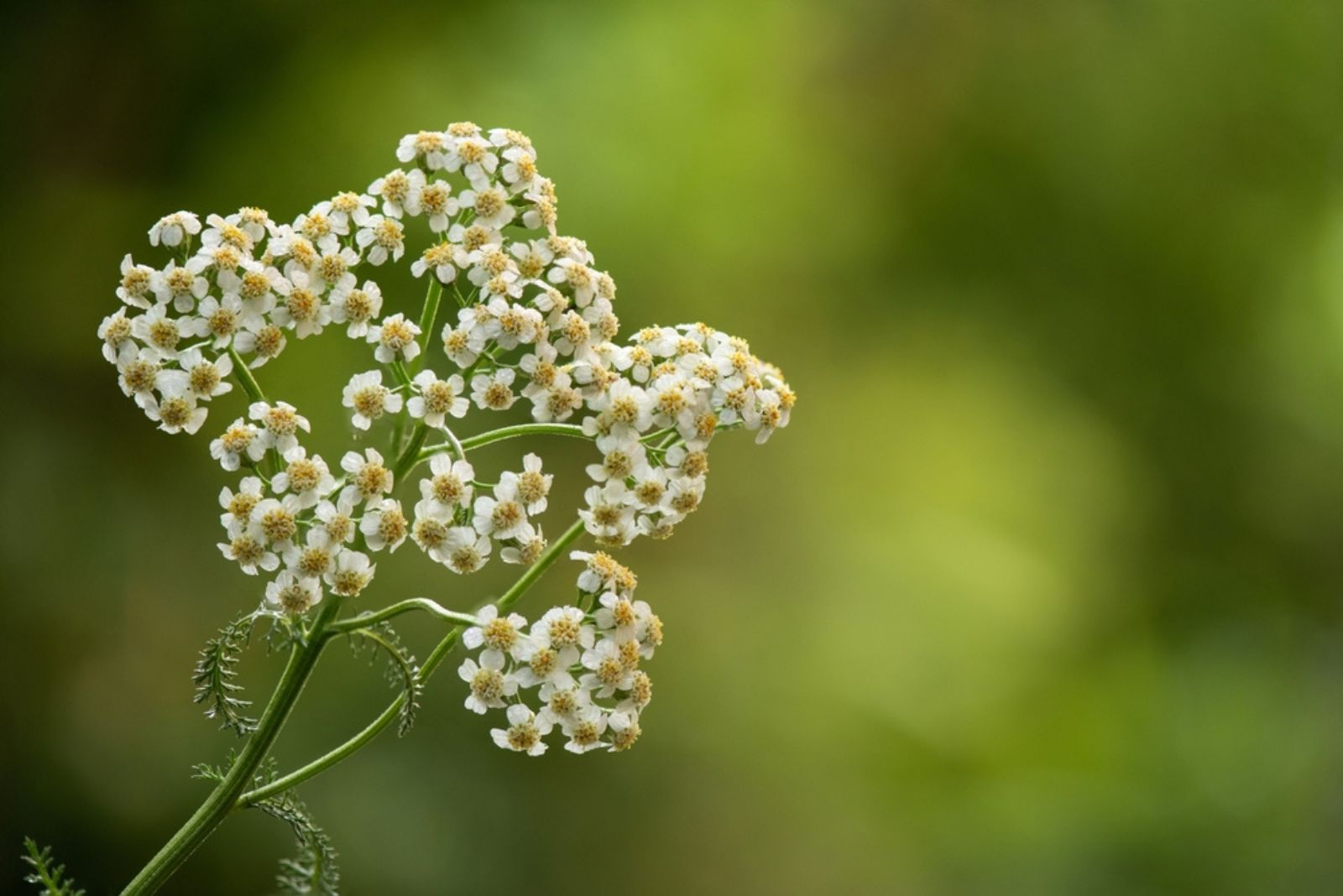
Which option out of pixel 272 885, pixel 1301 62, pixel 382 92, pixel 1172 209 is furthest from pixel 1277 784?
pixel 382 92

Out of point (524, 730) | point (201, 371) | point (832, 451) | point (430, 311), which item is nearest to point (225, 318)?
point (201, 371)

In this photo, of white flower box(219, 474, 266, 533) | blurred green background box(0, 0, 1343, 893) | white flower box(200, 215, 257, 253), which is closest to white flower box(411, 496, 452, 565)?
white flower box(219, 474, 266, 533)

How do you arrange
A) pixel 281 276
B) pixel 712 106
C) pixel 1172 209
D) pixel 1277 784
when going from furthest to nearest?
1. pixel 1172 209
2. pixel 1277 784
3. pixel 712 106
4. pixel 281 276

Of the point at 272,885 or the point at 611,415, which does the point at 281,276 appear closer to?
the point at 611,415

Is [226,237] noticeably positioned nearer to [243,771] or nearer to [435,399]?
[435,399]

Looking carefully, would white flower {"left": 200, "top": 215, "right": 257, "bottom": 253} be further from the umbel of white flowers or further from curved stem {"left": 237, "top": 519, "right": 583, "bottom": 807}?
curved stem {"left": 237, "top": 519, "right": 583, "bottom": 807}

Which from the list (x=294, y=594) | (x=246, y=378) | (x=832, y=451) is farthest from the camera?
(x=832, y=451)
